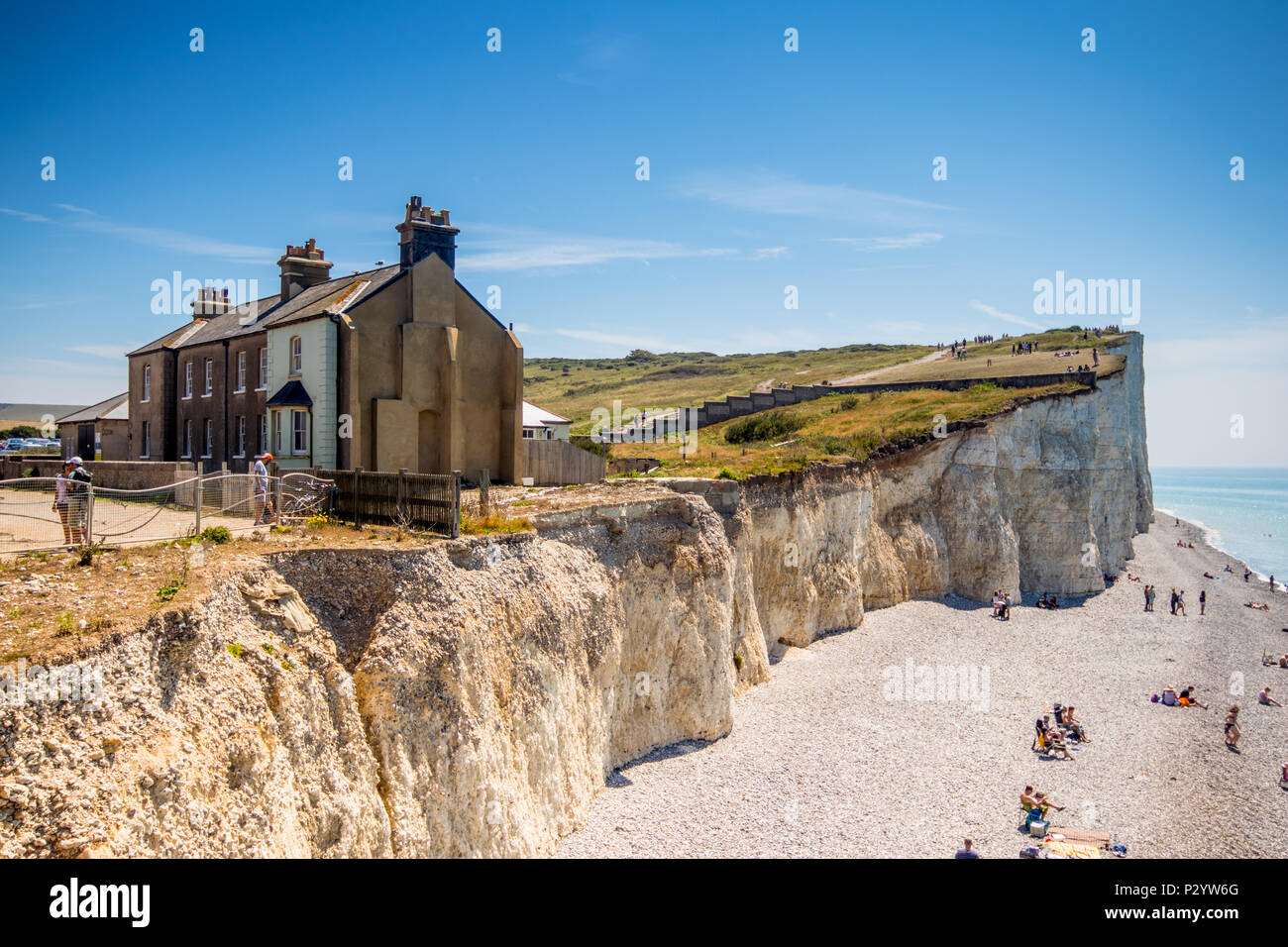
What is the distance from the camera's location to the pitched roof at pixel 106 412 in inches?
1706

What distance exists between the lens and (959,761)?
27.7 m

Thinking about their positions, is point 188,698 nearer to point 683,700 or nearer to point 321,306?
point 683,700

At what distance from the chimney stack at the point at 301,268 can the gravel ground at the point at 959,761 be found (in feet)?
85.1

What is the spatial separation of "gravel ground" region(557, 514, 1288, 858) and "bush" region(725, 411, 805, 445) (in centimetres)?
2128

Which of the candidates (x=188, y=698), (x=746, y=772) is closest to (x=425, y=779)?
(x=188, y=698)

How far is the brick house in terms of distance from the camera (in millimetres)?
28766

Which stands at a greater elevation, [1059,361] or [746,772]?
[1059,361]

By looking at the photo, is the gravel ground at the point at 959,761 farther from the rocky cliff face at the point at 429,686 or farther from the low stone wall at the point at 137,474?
the low stone wall at the point at 137,474

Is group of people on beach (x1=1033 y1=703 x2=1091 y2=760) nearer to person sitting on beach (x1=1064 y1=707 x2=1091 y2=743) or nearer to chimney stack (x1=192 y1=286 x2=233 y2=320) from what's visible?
person sitting on beach (x1=1064 y1=707 x2=1091 y2=743)

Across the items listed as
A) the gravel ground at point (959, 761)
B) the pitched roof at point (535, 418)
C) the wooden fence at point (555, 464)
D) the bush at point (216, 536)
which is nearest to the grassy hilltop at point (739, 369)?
the gravel ground at point (959, 761)

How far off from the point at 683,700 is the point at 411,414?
1425 centimetres

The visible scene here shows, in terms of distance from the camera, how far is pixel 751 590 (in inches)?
1319

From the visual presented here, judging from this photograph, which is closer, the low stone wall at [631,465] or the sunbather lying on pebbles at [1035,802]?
the sunbather lying on pebbles at [1035,802]
